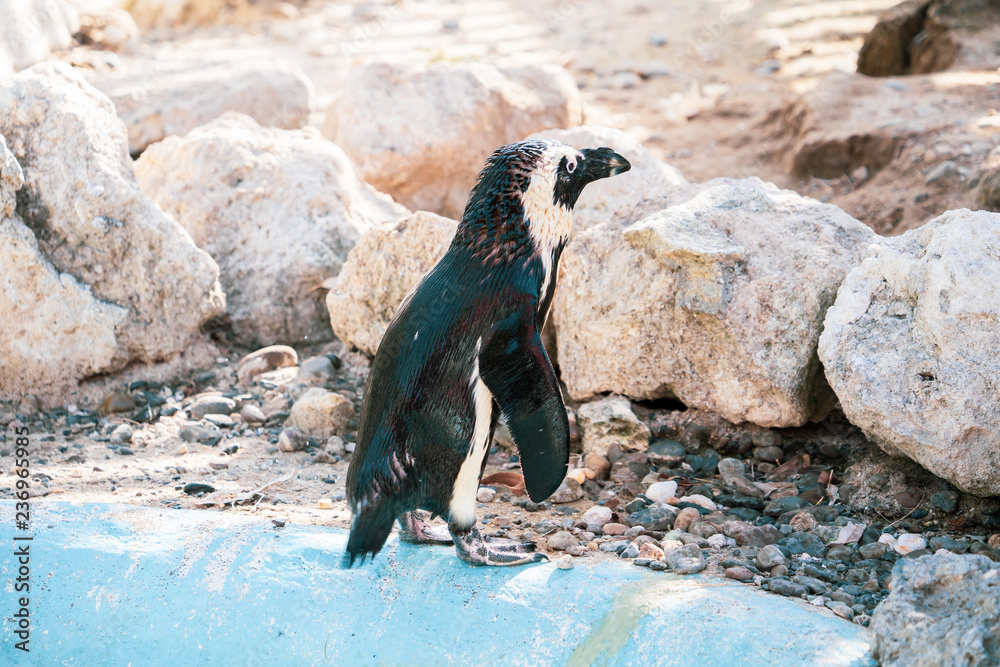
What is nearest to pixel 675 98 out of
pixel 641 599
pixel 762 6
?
pixel 762 6

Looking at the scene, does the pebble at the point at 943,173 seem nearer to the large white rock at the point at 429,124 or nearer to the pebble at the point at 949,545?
the large white rock at the point at 429,124

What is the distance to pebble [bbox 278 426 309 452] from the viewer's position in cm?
332

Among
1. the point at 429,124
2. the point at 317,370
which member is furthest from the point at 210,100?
the point at 317,370

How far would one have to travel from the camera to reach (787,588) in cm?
234

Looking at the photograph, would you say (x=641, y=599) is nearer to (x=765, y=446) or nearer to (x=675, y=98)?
(x=765, y=446)

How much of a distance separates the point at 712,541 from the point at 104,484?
6.29 ft

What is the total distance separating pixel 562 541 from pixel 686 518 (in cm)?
40

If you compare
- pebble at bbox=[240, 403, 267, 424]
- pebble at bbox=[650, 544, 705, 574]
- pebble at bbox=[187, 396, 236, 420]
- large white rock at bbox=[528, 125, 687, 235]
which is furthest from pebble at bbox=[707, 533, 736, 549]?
pebble at bbox=[187, 396, 236, 420]

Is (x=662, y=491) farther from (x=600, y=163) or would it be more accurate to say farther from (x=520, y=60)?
(x=520, y=60)

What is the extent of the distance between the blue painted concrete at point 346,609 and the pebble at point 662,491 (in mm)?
539

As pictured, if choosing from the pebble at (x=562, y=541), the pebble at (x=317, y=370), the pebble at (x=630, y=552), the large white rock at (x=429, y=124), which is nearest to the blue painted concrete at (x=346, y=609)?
the pebble at (x=630, y=552)

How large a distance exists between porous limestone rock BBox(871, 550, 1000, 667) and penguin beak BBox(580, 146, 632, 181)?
1.22 m

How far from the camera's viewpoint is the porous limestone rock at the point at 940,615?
177 cm

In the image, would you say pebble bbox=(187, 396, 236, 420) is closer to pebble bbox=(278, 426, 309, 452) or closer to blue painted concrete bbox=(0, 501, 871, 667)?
pebble bbox=(278, 426, 309, 452)
